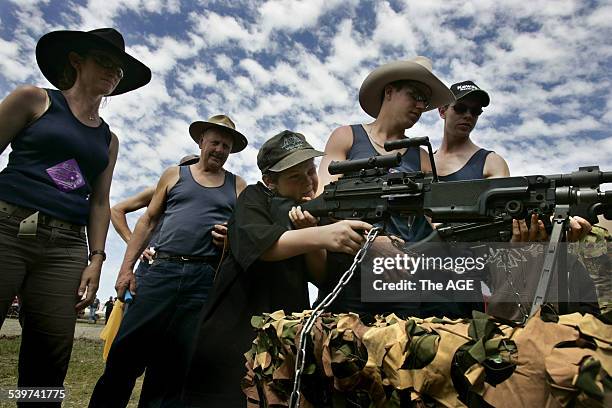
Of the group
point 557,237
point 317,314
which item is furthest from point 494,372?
point 557,237

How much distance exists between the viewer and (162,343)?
11.6 ft

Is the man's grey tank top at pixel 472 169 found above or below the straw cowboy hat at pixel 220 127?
below

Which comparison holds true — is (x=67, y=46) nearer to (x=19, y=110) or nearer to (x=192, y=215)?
(x=19, y=110)

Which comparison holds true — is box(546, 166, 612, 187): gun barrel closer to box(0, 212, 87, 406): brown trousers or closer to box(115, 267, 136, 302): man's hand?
box(0, 212, 87, 406): brown trousers

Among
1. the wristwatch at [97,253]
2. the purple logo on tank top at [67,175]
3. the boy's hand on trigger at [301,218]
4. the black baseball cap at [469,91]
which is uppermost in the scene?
the black baseball cap at [469,91]

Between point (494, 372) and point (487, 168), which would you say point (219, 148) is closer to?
point (487, 168)

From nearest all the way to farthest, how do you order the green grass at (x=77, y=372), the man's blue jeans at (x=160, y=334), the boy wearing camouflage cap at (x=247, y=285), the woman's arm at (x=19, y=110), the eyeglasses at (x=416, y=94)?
the boy wearing camouflage cap at (x=247, y=285), the woman's arm at (x=19, y=110), the eyeglasses at (x=416, y=94), the man's blue jeans at (x=160, y=334), the green grass at (x=77, y=372)

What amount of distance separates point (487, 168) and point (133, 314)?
2.63 m

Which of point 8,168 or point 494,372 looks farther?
point 8,168

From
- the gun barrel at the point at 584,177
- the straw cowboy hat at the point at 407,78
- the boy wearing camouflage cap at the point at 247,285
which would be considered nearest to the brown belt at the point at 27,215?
the boy wearing camouflage cap at the point at 247,285

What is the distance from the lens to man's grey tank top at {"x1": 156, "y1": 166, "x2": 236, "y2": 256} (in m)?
3.69

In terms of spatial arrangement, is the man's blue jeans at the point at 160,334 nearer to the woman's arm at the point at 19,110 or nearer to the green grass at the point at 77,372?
the woman's arm at the point at 19,110

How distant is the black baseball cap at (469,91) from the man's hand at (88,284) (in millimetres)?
2647

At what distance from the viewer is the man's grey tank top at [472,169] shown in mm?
3145
